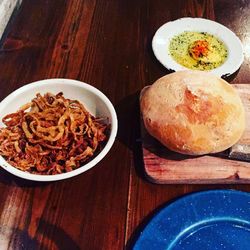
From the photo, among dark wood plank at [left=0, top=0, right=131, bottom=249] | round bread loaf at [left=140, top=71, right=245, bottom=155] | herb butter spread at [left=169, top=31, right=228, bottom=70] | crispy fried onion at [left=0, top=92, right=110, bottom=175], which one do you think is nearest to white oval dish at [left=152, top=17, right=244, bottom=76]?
herb butter spread at [left=169, top=31, right=228, bottom=70]

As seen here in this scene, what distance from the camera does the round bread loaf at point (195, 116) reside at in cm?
80

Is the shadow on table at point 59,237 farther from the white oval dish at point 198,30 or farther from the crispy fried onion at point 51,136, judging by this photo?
the white oval dish at point 198,30

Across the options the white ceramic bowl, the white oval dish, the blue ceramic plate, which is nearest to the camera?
the blue ceramic plate

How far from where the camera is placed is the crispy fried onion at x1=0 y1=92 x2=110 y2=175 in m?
0.82

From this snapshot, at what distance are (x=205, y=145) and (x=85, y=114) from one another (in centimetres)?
33

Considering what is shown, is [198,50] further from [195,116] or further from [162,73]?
[195,116]

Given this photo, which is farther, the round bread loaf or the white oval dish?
the white oval dish

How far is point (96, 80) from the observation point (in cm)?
109

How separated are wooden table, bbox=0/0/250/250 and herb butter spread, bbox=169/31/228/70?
9cm

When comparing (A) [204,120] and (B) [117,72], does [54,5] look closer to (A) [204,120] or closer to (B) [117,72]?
(B) [117,72]

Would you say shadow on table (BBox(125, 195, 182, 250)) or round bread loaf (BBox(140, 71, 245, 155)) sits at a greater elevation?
round bread loaf (BBox(140, 71, 245, 155))

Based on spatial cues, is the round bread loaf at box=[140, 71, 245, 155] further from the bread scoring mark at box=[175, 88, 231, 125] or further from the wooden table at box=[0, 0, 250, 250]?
the wooden table at box=[0, 0, 250, 250]

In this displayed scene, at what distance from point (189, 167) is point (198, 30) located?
679 mm

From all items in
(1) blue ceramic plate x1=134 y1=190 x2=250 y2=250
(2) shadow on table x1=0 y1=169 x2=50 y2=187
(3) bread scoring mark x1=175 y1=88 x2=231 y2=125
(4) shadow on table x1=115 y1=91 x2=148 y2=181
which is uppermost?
(3) bread scoring mark x1=175 y1=88 x2=231 y2=125
